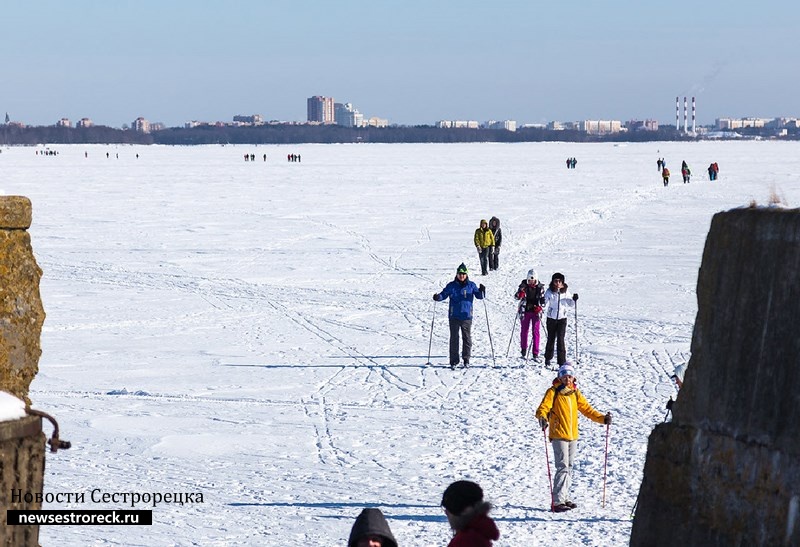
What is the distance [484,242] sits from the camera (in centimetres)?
1769

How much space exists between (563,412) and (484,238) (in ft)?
36.3

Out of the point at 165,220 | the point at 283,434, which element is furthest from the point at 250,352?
the point at 165,220

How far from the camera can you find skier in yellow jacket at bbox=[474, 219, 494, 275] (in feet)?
57.5

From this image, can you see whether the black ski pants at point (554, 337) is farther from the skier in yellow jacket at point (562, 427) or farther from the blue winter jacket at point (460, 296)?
the skier in yellow jacket at point (562, 427)

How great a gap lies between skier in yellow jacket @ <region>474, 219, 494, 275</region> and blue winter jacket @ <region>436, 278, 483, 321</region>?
6447 mm

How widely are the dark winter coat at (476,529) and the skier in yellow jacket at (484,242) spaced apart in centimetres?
1462

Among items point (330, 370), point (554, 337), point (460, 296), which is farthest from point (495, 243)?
point (330, 370)

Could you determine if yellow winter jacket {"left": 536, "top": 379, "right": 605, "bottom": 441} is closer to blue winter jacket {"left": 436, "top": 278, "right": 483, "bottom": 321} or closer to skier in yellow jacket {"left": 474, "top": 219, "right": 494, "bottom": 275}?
blue winter jacket {"left": 436, "top": 278, "right": 483, "bottom": 321}

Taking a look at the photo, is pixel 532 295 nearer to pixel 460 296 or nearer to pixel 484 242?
pixel 460 296

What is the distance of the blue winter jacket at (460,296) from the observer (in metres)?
11.0

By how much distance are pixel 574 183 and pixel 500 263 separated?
79.6ft

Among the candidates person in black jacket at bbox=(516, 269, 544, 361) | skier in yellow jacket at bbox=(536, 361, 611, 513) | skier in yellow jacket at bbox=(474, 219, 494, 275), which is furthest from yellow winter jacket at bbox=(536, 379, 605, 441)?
skier in yellow jacket at bbox=(474, 219, 494, 275)

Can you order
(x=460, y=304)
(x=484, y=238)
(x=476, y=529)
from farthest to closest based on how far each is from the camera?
(x=484, y=238) → (x=460, y=304) → (x=476, y=529)

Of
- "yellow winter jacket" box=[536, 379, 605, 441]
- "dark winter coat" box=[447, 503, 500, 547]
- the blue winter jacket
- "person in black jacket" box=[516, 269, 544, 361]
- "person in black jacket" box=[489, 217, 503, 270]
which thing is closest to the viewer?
"dark winter coat" box=[447, 503, 500, 547]
